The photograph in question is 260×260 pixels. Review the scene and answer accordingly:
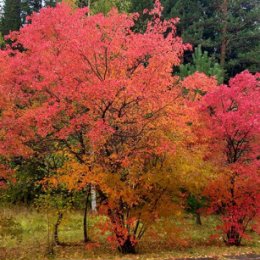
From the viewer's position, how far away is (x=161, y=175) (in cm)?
1195

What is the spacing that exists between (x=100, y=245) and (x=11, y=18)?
88.7 ft

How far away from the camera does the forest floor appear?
1194 cm

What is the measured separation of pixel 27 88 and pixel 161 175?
18.6ft

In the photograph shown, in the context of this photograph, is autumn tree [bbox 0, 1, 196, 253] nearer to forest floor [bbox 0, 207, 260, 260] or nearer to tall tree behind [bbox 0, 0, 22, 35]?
forest floor [bbox 0, 207, 260, 260]

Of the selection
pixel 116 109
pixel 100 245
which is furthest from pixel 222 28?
pixel 100 245

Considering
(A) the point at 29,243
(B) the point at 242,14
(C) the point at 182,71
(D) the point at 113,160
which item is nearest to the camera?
(D) the point at 113,160

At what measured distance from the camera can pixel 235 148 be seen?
1360 cm

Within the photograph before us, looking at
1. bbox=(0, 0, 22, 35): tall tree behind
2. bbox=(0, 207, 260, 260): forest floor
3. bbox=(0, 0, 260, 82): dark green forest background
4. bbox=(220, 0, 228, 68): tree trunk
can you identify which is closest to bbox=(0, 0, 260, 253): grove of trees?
bbox=(0, 207, 260, 260): forest floor

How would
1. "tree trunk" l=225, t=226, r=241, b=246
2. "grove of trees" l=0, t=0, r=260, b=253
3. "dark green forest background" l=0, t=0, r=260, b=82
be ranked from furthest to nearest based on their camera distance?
"dark green forest background" l=0, t=0, r=260, b=82, "tree trunk" l=225, t=226, r=241, b=246, "grove of trees" l=0, t=0, r=260, b=253

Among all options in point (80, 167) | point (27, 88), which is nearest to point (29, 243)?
point (80, 167)

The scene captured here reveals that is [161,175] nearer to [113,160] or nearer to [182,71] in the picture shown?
[113,160]

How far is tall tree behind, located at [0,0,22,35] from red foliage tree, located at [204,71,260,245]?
25.6m

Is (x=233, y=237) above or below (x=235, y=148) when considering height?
below

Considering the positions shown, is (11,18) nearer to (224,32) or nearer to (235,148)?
(224,32)
